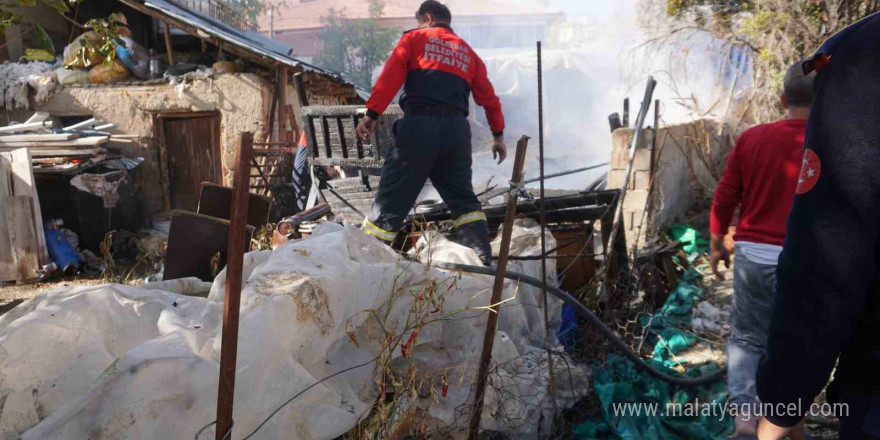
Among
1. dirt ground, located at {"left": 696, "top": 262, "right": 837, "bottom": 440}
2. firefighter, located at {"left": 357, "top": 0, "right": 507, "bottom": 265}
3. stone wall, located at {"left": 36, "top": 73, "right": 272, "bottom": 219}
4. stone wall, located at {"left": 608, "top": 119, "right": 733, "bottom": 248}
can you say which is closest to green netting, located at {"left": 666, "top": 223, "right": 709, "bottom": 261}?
stone wall, located at {"left": 608, "top": 119, "right": 733, "bottom": 248}

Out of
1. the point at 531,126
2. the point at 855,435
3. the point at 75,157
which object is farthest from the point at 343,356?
the point at 531,126

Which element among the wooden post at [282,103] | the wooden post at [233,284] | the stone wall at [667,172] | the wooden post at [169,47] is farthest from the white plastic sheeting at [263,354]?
the wooden post at [169,47]

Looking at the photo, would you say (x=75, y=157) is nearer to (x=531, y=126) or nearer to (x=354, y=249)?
(x=354, y=249)

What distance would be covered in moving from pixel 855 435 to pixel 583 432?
1632 millimetres

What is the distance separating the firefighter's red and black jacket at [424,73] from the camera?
3893 mm

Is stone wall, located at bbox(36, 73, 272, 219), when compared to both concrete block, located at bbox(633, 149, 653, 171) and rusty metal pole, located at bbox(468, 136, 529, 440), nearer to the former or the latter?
concrete block, located at bbox(633, 149, 653, 171)

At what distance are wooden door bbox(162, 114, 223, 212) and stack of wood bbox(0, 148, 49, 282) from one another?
2.73 meters

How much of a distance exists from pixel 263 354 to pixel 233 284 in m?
0.44

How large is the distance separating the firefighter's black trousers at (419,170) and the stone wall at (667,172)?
1.81 m

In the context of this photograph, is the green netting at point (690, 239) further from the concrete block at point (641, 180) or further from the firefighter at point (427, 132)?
the firefighter at point (427, 132)

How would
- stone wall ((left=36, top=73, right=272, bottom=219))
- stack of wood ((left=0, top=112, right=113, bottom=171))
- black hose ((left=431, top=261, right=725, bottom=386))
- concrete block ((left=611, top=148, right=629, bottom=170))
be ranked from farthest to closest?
stone wall ((left=36, top=73, right=272, bottom=219))
stack of wood ((left=0, top=112, right=113, bottom=171))
concrete block ((left=611, top=148, right=629, bottom=170))
black hose ((left=431, top=261, right=725, bottom=386))

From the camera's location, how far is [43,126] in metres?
8.98

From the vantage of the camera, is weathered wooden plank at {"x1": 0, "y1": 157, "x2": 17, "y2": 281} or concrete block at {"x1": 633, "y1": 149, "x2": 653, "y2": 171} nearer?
concrete block at {"x1": 633, "y1": 149, "x2": 653, "y2": 171}

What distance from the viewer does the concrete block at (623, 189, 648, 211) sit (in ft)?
19.3
